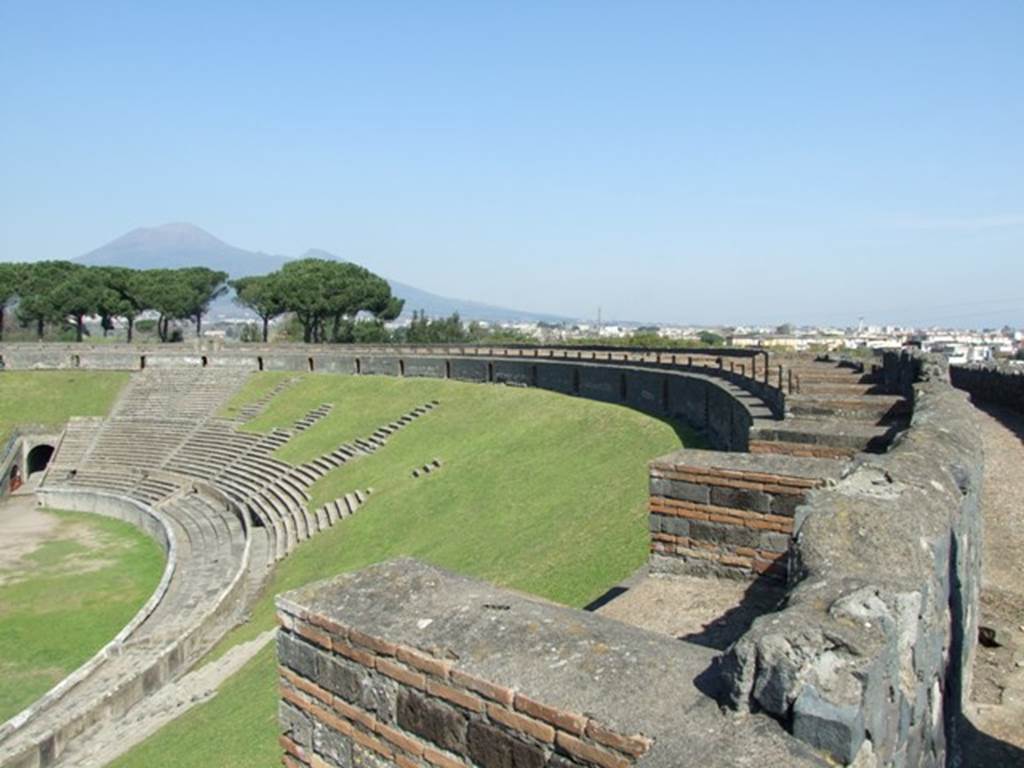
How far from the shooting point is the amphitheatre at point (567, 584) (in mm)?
2652

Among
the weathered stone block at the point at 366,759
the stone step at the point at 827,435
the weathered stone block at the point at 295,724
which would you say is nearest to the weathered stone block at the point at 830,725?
the weathered stone block at the point at 366,759

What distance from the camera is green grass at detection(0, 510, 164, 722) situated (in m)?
14.7

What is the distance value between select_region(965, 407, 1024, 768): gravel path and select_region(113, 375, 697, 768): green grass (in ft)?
11.8

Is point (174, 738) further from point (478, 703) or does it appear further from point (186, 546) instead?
point (186, 546)

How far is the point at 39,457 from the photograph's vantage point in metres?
36.3

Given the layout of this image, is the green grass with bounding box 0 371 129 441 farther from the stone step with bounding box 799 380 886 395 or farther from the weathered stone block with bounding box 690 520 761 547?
the weathered stone block with bounding box 690 520 761 547

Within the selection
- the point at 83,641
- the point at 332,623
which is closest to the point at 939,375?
the point at 332,623

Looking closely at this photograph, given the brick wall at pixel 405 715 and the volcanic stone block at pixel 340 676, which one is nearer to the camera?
the brick wall at pixel 405 715

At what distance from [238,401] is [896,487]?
35276 millimetres

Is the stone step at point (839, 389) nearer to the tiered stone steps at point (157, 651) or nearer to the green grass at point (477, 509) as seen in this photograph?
the green grass at point (477, 509)

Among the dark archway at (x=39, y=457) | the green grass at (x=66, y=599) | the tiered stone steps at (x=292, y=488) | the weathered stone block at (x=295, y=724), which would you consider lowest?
the green grass at (x=66, y=599)

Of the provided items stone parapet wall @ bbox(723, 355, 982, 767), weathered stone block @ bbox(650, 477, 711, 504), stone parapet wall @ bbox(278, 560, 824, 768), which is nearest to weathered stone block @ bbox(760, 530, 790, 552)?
weathered stone block @ bbox(650, 477, 711, 504)

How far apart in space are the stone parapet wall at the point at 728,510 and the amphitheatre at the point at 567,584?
0.02 m

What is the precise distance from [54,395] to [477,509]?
103 ft
